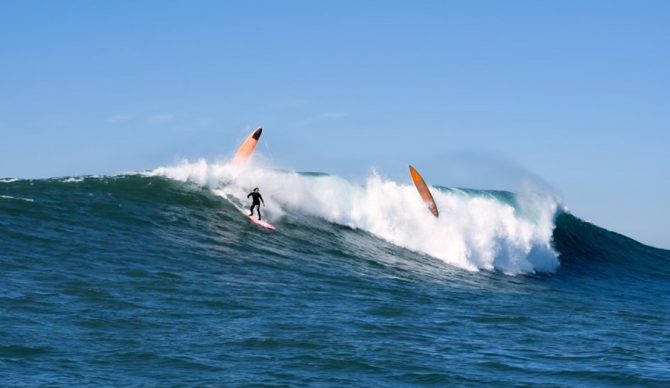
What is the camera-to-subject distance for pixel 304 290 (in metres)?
13.1

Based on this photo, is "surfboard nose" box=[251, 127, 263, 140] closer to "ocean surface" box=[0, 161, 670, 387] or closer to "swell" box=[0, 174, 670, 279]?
"ocean surface" box=[0, 161, 670, 387]

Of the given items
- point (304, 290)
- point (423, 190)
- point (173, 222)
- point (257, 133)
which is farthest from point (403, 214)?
point (304, 290)

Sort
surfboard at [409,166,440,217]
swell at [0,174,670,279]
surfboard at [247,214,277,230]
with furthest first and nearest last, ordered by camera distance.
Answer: surfboard at [409,166,440,217]
surfboard at [247,214,277,230]
swell at [0,174,670,279]

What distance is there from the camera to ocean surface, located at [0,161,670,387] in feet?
27.8

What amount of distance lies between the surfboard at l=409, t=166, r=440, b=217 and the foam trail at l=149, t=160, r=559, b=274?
0.77 ft

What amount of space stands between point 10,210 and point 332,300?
792 centimetres

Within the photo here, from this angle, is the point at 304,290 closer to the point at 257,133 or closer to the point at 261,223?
the point at 261,223

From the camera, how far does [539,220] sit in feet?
83.8

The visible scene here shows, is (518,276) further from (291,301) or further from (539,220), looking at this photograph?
(291,301)

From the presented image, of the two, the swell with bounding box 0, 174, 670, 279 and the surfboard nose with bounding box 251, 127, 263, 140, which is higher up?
the surfboard nose with bounding box 251, 127, 263, 140

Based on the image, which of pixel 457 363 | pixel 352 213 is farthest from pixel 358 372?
pixel 352 213

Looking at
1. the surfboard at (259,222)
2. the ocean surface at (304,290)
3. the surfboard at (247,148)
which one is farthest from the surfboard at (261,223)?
the surfboard at (247,148)

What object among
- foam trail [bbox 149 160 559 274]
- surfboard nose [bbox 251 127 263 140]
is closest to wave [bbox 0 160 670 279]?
foam trail [bbox 149 160 559 274]

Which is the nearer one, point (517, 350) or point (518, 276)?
point (517, 350)
